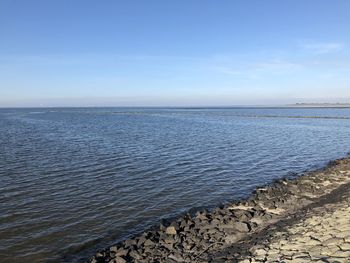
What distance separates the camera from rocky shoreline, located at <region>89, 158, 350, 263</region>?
10305mm

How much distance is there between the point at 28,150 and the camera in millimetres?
32250

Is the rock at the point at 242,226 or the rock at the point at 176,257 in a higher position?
the rock at the point at 242,226

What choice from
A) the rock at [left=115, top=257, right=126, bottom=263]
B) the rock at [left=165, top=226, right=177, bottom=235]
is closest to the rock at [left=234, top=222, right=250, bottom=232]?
the rock at [left=165, top=226, right=177, bottom=235]

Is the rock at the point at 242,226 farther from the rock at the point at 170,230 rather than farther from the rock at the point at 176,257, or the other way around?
the rock at the point at 176,257

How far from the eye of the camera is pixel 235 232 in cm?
1227

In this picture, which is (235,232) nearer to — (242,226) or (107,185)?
(242,226)

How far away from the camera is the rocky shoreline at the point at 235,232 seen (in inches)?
406

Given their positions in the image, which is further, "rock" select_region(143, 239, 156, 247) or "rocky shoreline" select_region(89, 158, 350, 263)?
"rock" select_region(143, 239, 156, 247)

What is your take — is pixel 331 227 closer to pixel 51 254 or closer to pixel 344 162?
pixel 51 254

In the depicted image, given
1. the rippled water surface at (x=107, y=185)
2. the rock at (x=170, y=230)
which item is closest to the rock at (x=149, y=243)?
the rock at (x=170, y=230)

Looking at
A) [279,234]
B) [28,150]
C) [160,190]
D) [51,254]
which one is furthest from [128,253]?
[28,150]

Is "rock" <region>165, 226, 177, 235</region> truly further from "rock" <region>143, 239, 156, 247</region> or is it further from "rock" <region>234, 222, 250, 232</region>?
"rock" <region>234, 222, 250, 232</region>

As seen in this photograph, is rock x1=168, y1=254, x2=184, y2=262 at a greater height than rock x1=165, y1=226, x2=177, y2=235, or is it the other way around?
rock x1=165, y1=226, x2=177, y2=235

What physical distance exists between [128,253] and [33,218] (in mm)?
5778
